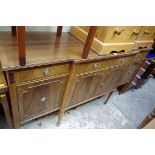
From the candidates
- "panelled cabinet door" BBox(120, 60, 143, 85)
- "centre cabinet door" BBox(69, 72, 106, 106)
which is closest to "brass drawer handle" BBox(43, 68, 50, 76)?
"centre cabinet door" BBox(69, 72, 106, 106)

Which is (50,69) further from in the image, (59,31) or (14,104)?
(59,31)

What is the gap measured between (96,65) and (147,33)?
0.75m

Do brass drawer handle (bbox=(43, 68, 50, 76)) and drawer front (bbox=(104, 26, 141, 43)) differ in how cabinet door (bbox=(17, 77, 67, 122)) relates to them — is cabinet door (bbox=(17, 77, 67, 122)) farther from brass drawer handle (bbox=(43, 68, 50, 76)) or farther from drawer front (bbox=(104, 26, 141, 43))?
drawer front (bbox=(104, 26, 141, 43))

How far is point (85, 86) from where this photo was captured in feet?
4.60

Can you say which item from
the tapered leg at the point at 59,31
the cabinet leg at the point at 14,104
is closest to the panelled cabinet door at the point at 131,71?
the tapered leg at the point at 59,31

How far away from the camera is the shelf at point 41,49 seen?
36.4 inches

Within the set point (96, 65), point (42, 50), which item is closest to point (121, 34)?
point (96, 65)

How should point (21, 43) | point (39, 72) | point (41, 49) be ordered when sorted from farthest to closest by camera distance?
1. point (41, 49)
2. point (39, 72)
3. point (21, 43)

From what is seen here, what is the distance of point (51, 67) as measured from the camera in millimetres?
1023

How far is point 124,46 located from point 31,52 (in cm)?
86

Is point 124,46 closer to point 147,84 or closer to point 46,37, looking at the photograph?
point 46,37

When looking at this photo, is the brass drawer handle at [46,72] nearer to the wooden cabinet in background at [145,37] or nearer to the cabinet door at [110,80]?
the cabinet door at [110,80]

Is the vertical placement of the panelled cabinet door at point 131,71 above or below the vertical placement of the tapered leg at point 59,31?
below

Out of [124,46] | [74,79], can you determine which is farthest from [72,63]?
Answer: [124,46]
